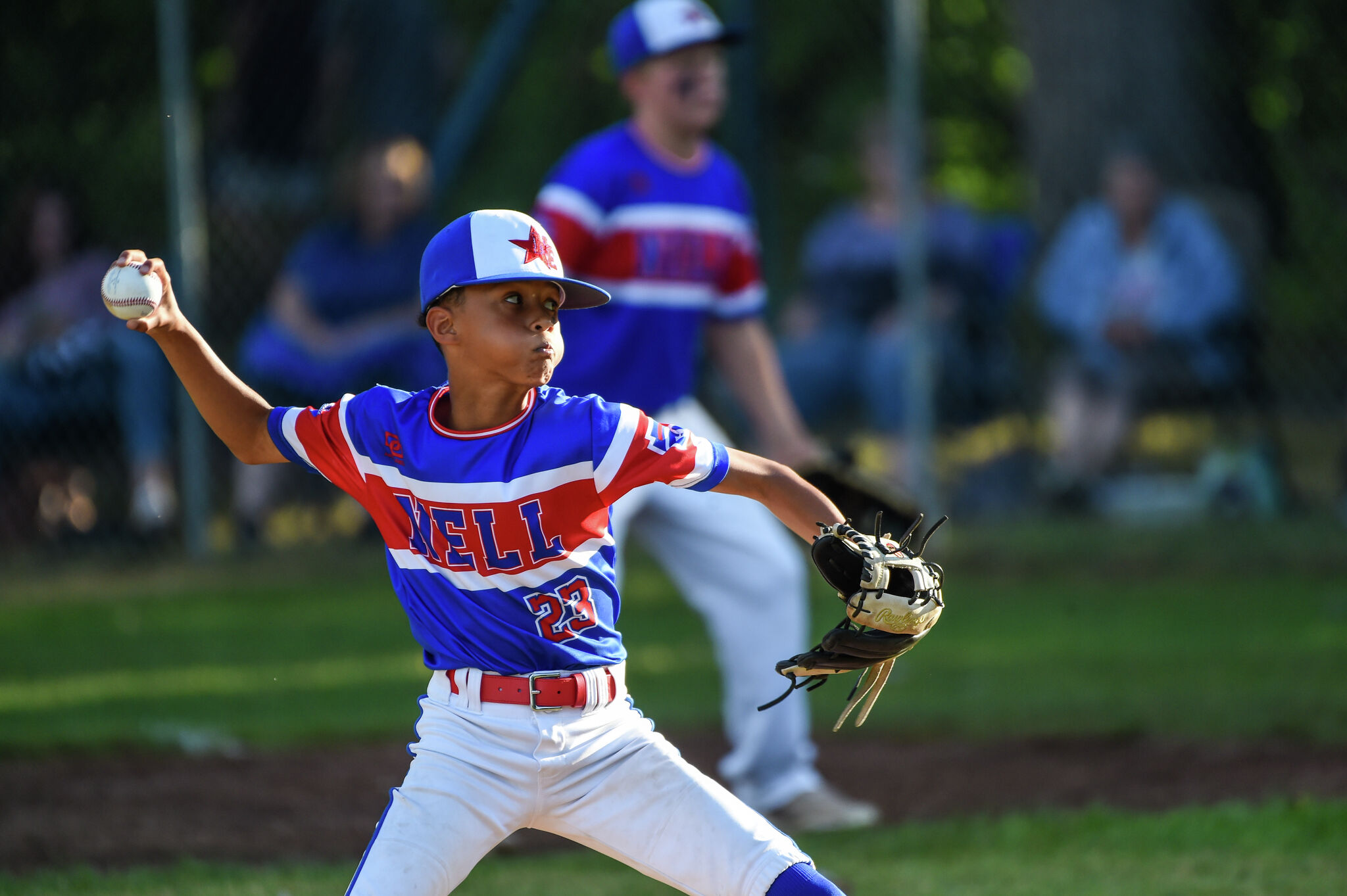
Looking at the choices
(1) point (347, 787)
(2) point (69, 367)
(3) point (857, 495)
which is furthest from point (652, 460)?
(2) point (69, 367)

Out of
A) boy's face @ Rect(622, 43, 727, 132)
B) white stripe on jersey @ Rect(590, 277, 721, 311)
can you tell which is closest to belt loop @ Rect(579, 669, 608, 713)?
white stripe on jersey @ Rect(590, 277, 721, 311)

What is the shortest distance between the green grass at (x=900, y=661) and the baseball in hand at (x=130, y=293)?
340cm

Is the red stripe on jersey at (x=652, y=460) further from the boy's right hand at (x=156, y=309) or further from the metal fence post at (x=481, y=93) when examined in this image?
the metal fence post at (x=481, y=93)

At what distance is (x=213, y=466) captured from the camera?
10.0 meters

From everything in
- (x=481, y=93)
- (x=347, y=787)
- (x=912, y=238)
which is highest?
(x=481, y=93)

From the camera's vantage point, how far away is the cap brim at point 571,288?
10.2 ft

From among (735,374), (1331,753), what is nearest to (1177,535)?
(1331,753)

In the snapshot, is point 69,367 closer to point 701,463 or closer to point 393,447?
point 393,447

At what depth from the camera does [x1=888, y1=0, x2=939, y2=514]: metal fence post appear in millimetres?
8898

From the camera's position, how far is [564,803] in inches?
123

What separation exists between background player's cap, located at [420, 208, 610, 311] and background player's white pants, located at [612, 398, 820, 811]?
1865mm

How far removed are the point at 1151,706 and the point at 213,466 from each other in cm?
604

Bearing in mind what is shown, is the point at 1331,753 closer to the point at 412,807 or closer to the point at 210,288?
the point at 412,807

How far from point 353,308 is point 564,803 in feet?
23.1
